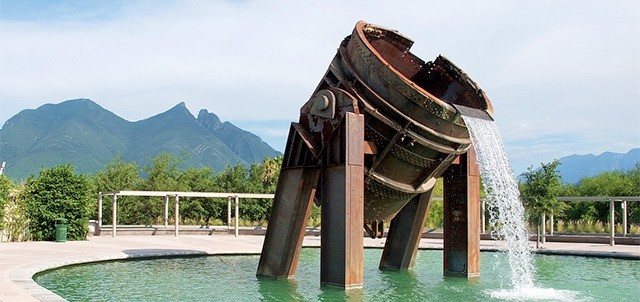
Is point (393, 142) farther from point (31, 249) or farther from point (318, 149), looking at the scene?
point (31, 249)

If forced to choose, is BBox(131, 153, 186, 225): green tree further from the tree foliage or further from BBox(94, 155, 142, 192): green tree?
the tree foliage

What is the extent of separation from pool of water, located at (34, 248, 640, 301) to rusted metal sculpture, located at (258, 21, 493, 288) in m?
0.61

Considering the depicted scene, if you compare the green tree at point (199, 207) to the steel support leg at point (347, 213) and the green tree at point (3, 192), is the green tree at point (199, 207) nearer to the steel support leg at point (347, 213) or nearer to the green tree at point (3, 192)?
the green tree at point (3, 192)

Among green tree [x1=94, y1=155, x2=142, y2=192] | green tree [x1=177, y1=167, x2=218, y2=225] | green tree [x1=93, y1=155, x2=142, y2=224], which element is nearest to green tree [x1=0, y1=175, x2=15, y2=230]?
green tree [x1=93, y1=155, x2=142, y2=224]

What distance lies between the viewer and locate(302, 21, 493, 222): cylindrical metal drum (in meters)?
11.0

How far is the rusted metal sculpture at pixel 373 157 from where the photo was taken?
10.9 m

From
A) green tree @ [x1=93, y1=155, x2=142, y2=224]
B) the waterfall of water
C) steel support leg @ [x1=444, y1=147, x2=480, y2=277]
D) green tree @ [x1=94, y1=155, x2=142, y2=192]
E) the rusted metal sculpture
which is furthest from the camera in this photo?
green tree @ [x1=94, y1=155, x2=142, y2=192]

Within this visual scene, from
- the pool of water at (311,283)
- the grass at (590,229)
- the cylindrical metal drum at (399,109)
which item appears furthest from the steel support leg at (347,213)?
the grass at (590,229)

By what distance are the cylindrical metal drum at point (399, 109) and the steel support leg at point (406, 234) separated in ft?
2.92

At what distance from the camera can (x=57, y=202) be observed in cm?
2236

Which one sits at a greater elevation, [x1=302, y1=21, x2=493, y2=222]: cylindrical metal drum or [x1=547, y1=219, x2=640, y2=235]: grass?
[x1=302, y1=21, x2=493, y2=222]: cylindrical metal drum

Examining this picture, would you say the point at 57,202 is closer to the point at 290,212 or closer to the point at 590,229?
the point at 290,212

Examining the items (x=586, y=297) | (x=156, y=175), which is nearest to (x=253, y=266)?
(x=586, y=297)

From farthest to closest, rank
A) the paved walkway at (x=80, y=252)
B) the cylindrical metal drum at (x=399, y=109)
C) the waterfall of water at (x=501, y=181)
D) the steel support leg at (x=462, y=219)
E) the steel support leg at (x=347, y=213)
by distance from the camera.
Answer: the steel support leg at (x=462, y=219)
the waterfall of water at (x=501, y=181)
the cylindrical metal drum at (x=399, y=109)
the steel support leg at (x=347, y=213)
the paved walkway at (x=80, y=252)
